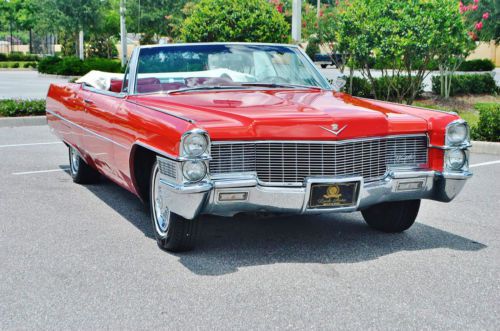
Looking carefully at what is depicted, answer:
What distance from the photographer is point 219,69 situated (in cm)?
694

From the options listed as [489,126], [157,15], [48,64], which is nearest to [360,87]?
[489,126]

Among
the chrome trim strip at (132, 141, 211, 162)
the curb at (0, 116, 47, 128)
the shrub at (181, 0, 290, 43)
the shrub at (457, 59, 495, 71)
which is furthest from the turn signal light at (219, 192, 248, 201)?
the shrub at (457, 59, 495, 71)

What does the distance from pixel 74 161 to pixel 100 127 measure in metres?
2.13

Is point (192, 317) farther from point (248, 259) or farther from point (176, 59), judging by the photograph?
point (176, 59)

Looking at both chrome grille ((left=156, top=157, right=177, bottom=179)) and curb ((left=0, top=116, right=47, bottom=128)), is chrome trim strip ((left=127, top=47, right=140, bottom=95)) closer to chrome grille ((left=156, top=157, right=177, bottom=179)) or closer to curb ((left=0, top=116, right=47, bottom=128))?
chrome grille ((left=156, top=157, right=177, bottom=179))

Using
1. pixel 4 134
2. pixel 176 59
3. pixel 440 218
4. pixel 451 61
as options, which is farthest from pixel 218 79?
pixel 451 61

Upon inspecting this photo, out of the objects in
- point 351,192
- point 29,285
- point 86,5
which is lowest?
point 29,285

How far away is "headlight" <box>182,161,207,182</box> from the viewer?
5.15 meters

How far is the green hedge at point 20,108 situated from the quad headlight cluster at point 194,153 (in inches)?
451

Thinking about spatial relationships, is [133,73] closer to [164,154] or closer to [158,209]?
[158,209]

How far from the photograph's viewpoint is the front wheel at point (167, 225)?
18.3 feet

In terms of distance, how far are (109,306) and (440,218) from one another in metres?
3.72

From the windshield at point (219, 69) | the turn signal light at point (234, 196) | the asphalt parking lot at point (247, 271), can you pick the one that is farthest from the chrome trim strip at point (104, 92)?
the turn signal light at point (234, 196)

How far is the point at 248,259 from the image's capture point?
5.62 metres
